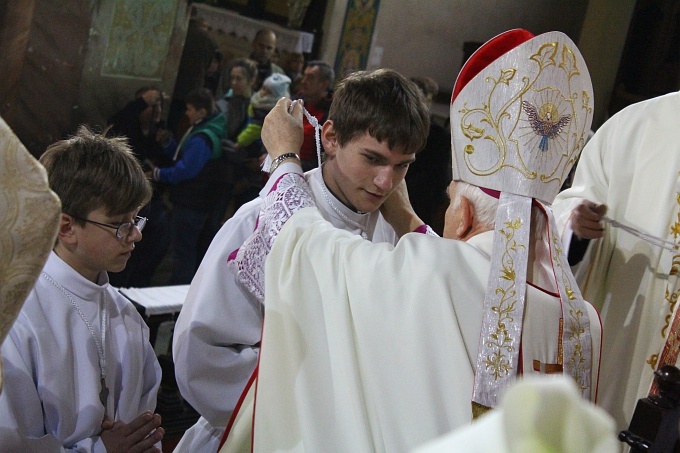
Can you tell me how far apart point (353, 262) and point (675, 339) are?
1.59m

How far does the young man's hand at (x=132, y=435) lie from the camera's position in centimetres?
214

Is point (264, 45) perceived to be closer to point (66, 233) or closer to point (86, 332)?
point (66, 233)

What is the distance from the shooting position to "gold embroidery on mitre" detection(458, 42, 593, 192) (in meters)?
2.07

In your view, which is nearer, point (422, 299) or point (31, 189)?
point (31, 189)

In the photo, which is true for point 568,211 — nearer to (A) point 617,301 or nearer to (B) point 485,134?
(A) point 617,301

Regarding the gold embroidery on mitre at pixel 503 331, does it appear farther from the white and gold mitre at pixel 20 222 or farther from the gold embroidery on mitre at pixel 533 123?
the white and gold mitre at pixel 20 222

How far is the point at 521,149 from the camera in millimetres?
2076

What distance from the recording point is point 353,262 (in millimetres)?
1990

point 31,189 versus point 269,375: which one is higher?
point 31,189

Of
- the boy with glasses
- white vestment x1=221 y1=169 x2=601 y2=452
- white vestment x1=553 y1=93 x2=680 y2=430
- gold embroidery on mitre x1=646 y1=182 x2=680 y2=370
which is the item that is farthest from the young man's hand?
gold embroidery on mitre x1=646 y1=182 x2=680 y2=370

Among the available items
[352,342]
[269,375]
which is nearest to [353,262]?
[352,342]

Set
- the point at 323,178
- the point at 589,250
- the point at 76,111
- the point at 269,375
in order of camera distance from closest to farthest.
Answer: the point at 269,375, the point at 323,178, the point at 589,250, the point at 76,111

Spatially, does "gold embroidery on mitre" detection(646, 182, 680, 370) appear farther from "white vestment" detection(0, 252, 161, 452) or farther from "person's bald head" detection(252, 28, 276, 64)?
"person's bald head" detection(252, 28, 276, 64)

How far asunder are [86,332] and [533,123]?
127cm
